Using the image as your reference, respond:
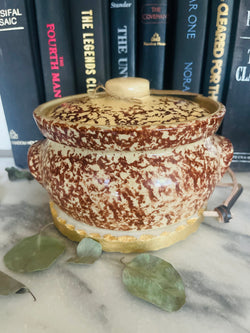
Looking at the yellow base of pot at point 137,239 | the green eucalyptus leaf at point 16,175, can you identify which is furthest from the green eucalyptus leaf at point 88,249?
the green eucalyptus leaf at point 16,175

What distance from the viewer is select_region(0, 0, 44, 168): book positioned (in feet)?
1.55

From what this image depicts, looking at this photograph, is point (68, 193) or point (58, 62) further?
point (58, 62)

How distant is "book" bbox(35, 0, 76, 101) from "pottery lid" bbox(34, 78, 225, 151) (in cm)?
12

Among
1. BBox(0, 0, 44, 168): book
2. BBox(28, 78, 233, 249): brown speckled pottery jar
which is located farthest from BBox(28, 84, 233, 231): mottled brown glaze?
BBox(0, 0, 44, 168): book

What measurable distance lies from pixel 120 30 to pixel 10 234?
1.25 feet

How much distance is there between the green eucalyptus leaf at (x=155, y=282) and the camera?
0.94ft

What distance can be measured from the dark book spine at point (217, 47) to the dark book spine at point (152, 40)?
0.08 meters

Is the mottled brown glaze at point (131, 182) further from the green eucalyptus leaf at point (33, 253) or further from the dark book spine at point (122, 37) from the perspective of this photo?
the dark book spine at point (122, 37)

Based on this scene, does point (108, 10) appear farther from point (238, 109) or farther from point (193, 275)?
point (193, 275)

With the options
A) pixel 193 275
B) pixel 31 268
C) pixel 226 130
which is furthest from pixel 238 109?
pixel 31 268

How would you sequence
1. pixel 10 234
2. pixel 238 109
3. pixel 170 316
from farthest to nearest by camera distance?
pixel 238 109 → pixel 10 234 → pixel 170 316

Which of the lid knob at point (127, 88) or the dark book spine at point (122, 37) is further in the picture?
the dark book spine at point (122, 37)

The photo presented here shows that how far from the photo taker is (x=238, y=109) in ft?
1.75

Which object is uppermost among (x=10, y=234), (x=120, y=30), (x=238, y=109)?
(x=120, y=30)
